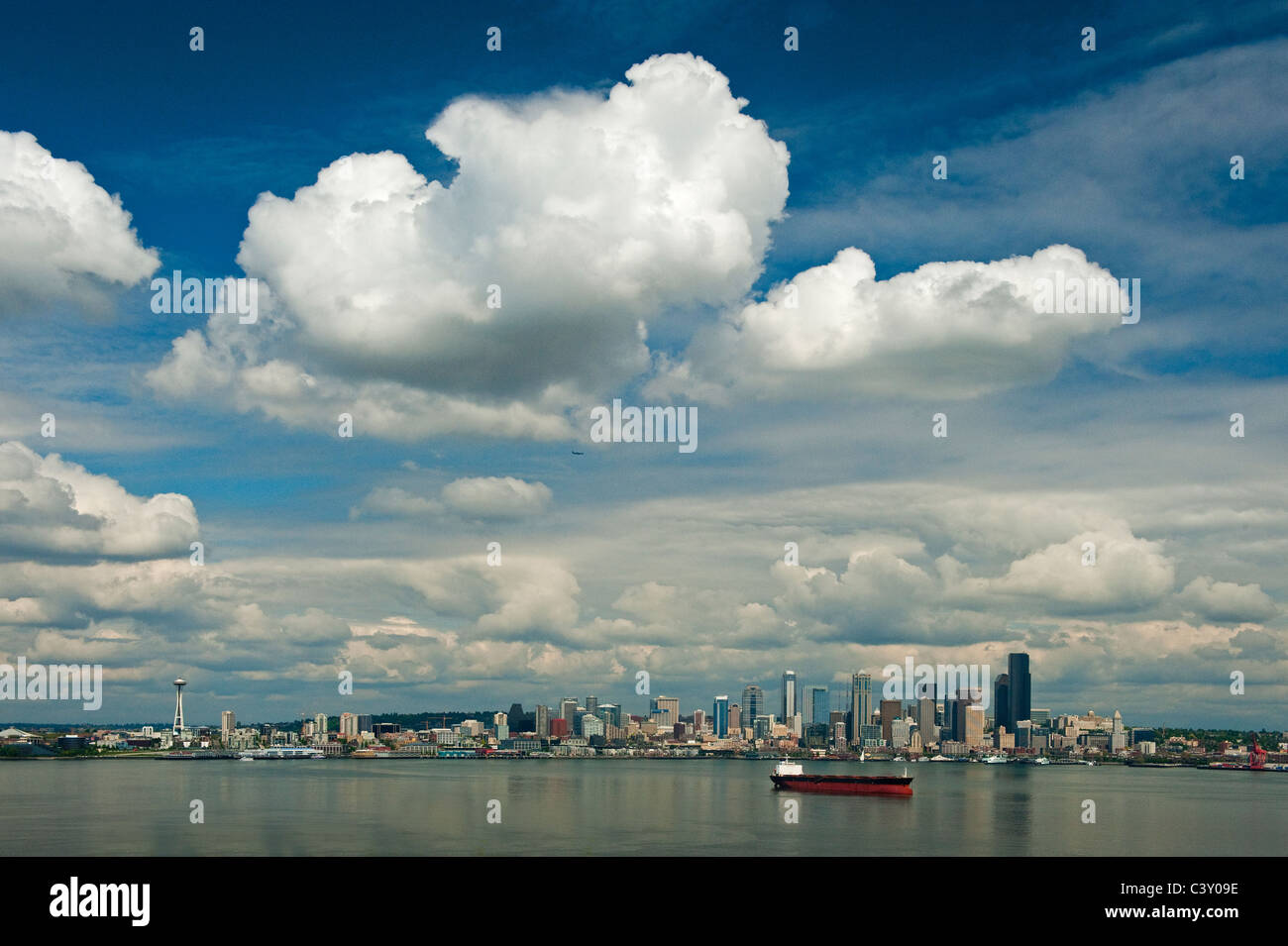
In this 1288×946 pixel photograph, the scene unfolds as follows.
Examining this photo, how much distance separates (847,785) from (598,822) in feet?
219

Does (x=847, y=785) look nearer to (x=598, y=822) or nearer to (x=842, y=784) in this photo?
(x=842, y=784)

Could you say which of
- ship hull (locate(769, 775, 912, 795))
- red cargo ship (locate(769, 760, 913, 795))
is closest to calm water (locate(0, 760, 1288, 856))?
ship hull (locate(769, 775, 912, 795))

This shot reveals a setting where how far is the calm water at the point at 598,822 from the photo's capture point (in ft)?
277

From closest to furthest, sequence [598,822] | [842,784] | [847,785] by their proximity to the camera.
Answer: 1. [598,822]
2. [847,785]
3. [842,784]

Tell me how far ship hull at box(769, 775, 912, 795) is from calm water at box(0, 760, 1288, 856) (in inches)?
102

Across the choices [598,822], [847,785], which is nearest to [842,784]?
[847,785]

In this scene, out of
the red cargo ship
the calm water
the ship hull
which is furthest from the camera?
the red cargo ship

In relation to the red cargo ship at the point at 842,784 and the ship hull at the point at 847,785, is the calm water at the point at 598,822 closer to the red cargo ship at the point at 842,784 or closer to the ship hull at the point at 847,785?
the ship hull at the point at 847,785

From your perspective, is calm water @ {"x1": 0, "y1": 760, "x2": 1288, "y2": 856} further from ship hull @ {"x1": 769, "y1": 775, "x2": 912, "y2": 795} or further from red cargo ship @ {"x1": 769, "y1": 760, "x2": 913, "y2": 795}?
red cargo ship @ {"x1": 769, "y1": 760, "x2": 913, "y2": 795}

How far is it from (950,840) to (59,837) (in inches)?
3034

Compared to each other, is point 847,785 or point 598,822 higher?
point 598,822

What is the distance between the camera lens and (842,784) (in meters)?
163

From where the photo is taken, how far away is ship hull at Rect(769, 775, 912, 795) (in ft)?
520
